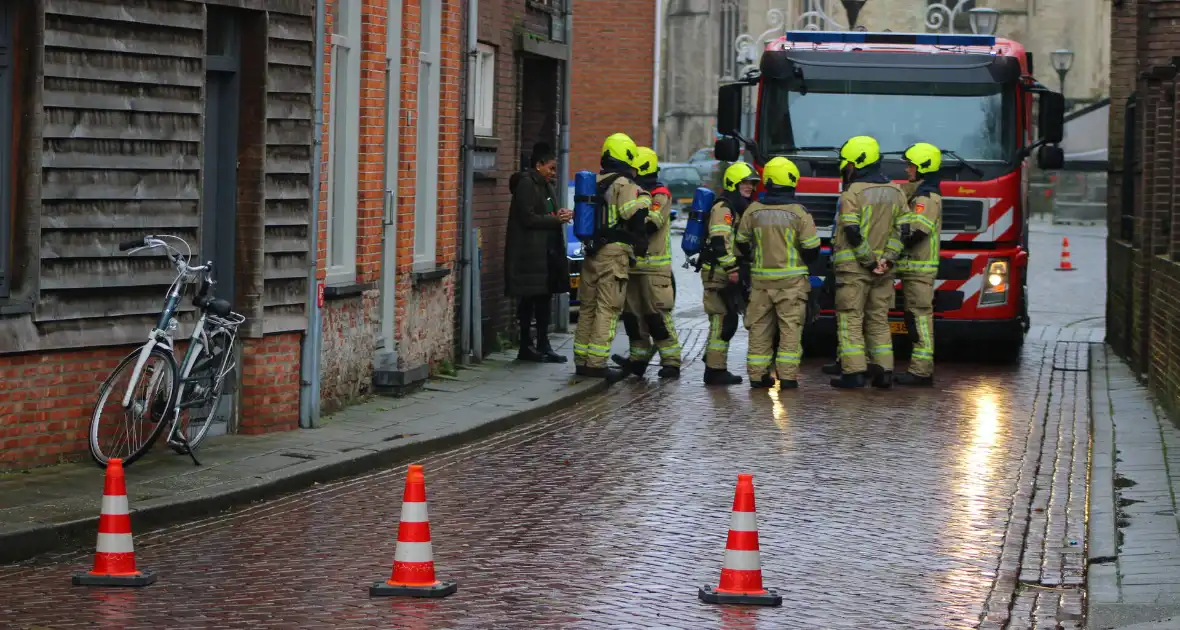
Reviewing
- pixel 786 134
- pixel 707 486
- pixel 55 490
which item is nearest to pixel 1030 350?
pixel 786 134

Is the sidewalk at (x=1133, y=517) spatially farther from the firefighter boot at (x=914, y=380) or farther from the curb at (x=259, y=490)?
the curb at (x=259, y=490)

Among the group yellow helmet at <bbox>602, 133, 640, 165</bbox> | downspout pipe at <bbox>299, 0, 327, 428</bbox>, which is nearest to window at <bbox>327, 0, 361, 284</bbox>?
downspout pipe at <bbox>299, 0, 327, 428</bbox>

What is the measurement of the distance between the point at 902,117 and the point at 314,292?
7441 millimetres

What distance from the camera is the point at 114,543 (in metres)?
7.76

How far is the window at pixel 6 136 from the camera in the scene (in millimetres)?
10195

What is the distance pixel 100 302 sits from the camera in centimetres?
1085

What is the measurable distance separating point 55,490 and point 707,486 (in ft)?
11.5

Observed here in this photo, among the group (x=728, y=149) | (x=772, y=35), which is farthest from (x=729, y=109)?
(x=772, y=35)

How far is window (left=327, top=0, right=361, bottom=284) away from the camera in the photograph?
45.0 feet

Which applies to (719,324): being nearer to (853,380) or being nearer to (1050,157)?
(853,380)

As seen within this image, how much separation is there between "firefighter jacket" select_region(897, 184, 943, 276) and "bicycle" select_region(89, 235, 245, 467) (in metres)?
6.95

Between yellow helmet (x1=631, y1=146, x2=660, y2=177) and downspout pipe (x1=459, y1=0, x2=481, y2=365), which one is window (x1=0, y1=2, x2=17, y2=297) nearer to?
downspout pipe (x1=459, y1=0, x2=481, y2=365)

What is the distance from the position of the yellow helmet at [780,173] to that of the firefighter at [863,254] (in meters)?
0.74

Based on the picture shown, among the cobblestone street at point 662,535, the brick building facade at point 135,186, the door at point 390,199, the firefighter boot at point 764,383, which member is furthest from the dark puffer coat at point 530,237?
the brick building facade at point 135,186
